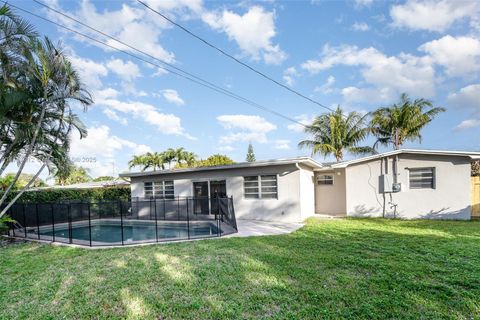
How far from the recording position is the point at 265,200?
39.6 feet

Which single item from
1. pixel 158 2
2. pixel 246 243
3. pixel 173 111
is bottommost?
pixel 246 243

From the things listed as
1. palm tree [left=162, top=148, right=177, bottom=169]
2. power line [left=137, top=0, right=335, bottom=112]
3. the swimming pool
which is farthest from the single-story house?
palm tree [left=162, top=148, right=177, bottom=169]

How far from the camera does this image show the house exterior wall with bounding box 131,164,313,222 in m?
11.5

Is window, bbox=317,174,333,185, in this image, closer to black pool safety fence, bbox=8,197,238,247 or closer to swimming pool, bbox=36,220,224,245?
black pool safety fence, bbox=8,197,238,247

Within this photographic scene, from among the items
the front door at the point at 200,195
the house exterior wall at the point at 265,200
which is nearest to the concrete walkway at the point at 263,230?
the house exterior wall at the point at 265,200

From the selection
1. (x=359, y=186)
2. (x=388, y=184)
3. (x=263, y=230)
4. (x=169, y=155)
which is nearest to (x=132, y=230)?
(x=263, y=230)

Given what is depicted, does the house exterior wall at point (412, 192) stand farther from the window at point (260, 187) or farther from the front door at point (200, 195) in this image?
the front door at point (200, 195)

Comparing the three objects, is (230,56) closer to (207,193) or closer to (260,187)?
(260,187)

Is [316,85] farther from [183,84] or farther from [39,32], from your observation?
[39,32]

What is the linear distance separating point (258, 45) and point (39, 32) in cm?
844

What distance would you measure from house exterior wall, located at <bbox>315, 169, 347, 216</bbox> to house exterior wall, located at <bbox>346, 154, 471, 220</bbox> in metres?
1.11

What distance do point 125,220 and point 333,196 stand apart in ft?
36.9

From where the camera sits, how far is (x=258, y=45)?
1236 centimetres

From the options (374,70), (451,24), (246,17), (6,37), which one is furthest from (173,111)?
(451,24)
